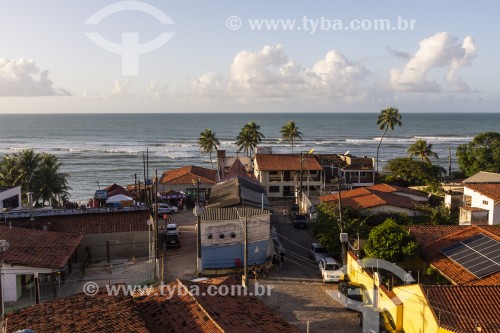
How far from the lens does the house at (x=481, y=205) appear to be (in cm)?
3303

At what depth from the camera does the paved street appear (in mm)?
20906

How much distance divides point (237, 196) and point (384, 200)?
11.4m

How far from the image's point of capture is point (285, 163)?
2018 inches

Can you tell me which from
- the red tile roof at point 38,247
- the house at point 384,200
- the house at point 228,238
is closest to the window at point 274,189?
the house at point 384,200

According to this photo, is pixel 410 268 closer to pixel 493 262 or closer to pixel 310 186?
pixel 493 262

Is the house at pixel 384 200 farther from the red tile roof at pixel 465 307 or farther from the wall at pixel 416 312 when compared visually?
the red tile roof at pixel 465 307

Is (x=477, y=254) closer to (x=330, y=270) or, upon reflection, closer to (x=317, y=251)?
(x=330, y=270)

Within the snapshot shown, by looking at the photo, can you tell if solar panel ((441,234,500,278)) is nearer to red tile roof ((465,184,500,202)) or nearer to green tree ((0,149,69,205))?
red tile roof ((465,184,500,202))

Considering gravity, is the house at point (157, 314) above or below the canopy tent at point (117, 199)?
below

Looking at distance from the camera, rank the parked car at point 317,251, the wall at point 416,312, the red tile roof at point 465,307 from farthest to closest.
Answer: the parked car at point 317,251, the wall at point 416,312, the red tile roof at point 465,307

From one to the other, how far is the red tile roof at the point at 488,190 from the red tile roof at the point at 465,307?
696 inches

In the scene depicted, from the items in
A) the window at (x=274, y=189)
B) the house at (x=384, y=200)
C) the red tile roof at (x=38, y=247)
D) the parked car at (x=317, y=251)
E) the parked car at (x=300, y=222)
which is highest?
the house at (x=384, y=200)

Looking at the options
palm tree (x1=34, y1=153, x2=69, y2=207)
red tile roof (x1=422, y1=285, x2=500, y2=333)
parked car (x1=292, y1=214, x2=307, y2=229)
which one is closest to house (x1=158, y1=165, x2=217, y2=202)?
palm tree (x1=34, y1=153, x2=69, y2=207)

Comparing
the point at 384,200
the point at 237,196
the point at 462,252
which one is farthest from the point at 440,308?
the point at 384,200
